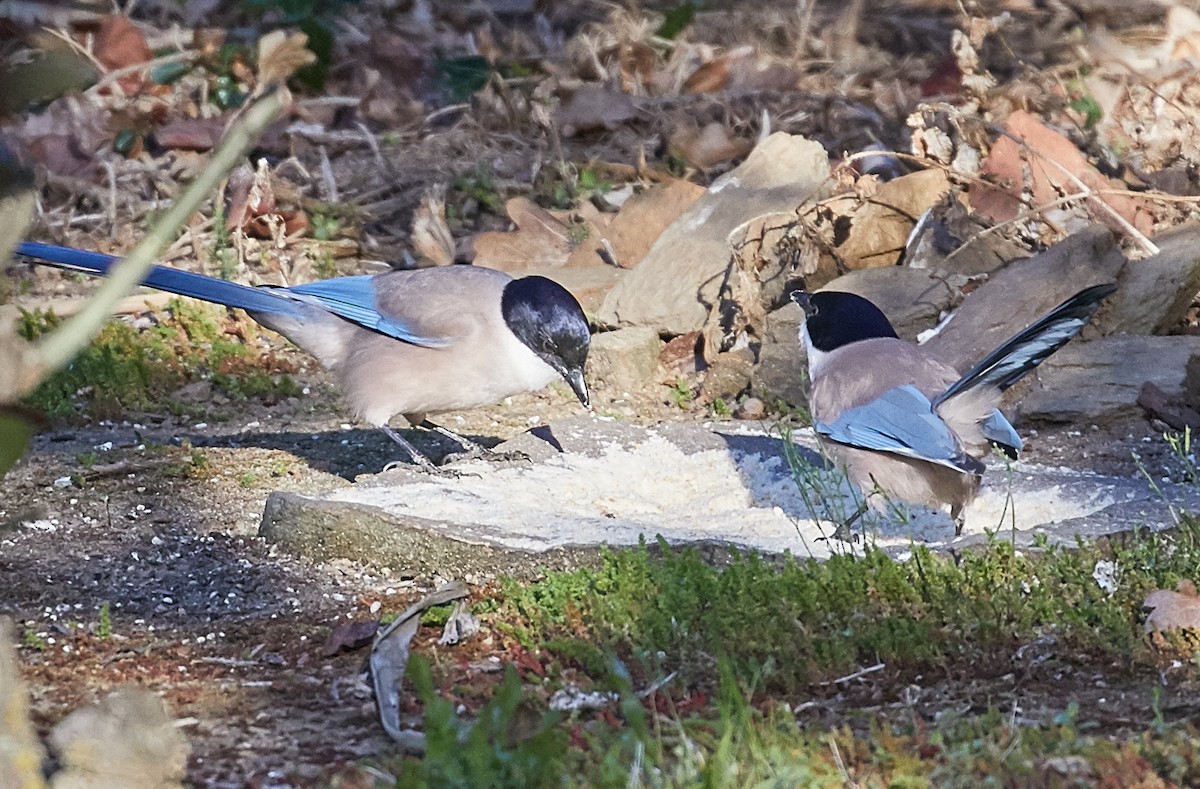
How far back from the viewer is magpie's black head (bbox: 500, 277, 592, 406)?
5.54 metres

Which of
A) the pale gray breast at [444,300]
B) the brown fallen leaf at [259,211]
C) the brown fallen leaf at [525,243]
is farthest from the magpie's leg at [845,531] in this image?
the brown fallen leaf at [259,211]

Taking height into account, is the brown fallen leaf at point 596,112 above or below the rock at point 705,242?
below

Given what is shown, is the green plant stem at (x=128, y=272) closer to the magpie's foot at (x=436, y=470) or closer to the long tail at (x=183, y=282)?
the magpie's foot at (x=436, y=470)

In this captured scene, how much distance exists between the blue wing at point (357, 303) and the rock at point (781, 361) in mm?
1575

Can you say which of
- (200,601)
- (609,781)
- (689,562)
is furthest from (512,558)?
(609,781)

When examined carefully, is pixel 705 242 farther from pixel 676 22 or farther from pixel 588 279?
pixel 676 22

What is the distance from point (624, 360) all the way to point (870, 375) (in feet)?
6.75

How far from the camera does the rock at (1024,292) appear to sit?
246 inches

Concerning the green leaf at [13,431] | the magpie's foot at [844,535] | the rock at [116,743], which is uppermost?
the green leaf at [13,431]

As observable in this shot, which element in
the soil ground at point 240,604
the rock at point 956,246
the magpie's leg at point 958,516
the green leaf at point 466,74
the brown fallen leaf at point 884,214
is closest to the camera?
the soil ground at point 240,604

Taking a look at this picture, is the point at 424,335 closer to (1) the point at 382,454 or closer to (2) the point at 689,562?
(1) the point at 382,454

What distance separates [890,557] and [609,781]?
1.73 m

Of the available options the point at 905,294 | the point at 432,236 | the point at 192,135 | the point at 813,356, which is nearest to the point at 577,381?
the point at 813,356

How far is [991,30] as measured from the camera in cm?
739
